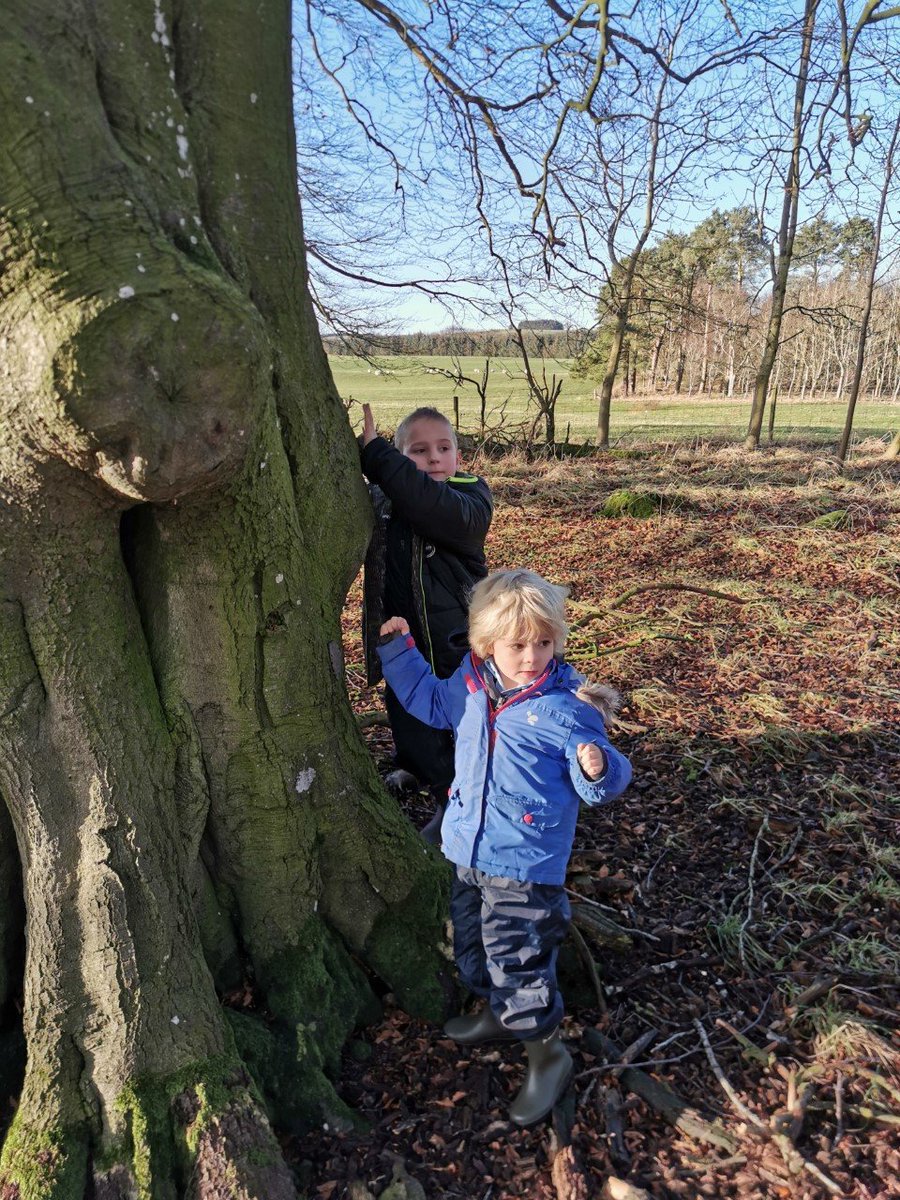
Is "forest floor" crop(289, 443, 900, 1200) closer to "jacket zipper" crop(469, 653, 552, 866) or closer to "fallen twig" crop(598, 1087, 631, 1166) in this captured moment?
"fallen twig" crop(598, 1087, 631, 1166)

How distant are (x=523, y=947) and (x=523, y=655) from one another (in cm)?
85

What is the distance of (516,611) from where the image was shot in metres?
2.19

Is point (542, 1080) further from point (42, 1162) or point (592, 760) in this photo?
point (42, 1162)

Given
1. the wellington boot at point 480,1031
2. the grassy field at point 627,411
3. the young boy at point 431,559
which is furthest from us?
the grassy field at point 627,411

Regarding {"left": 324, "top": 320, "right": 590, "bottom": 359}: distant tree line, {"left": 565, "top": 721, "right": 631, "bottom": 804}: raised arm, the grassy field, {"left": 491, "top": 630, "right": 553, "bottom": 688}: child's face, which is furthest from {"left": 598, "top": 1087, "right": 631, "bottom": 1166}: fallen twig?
the grassy field

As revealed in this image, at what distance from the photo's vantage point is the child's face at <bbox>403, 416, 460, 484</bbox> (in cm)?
289

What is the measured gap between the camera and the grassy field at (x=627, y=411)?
1617 centimetres

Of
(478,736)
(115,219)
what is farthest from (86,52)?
(478,736)

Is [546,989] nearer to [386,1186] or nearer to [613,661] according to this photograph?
[386,1186]

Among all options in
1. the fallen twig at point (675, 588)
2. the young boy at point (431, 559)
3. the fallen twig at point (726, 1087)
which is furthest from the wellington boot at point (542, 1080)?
the fallen twig at point (675, 588)

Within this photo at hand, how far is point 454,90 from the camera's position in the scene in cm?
507

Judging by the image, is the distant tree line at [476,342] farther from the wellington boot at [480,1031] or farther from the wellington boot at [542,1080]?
the wellington boot at [542,1080]

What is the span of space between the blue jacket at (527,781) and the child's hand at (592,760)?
0.02 meters

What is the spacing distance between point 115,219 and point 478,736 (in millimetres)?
1594
